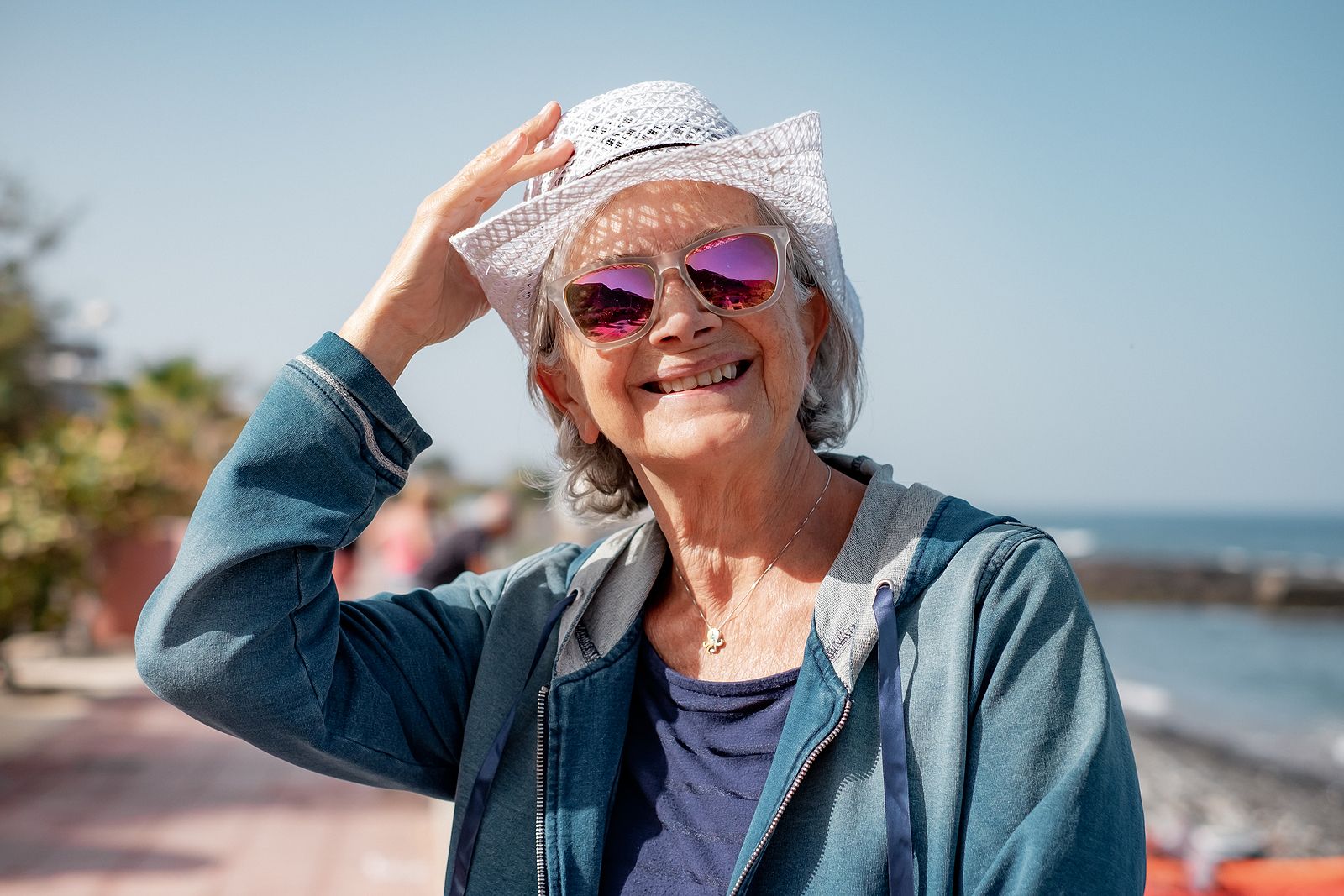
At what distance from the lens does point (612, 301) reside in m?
1.68

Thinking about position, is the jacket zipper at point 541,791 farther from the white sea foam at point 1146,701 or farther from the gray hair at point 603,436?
the white sea foam at point 1146,701

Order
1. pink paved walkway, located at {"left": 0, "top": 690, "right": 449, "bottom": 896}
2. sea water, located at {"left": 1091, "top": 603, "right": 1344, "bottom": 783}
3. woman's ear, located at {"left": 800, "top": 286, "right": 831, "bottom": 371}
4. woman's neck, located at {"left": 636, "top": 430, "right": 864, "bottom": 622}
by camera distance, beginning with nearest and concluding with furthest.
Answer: woman's neck, located at {"left": 636, "top": 430, "right": 864, "bottom": 622}
woman's ear, located at {"left": 800, "top": 286, "right": 831, "bottom": 371}
pink paved walkway, located at {"left": 0, "top": 690, "right": 449, "bottom": 896}
sea water, located at {"left": 1091, "top": 603, "right": 1344, "bottom": 783}

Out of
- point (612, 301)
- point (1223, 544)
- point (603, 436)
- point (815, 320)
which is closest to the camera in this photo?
point (612, 301)

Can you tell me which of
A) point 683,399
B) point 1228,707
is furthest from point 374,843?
point 1228,707

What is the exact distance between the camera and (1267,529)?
277 ft

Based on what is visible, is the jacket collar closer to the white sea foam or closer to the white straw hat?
the white straw hat

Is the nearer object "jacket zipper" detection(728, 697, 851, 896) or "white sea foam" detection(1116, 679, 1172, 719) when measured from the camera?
"jacket zipper" detection(728, 697, 851, 896)

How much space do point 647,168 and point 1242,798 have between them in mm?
10835

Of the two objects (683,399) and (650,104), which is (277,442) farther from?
(650,104)

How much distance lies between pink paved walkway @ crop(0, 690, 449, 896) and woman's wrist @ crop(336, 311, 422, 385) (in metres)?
3.26

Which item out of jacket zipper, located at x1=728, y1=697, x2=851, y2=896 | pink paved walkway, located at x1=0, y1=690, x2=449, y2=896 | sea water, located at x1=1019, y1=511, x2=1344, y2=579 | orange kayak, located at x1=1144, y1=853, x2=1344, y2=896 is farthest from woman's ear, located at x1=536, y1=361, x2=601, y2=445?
sea water, located at x1=1019, y1=511, x2=1344, y2=579

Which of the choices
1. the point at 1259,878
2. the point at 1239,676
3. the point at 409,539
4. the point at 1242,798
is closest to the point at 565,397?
the point at 1259,878

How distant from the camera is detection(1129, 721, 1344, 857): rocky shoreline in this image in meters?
8.88

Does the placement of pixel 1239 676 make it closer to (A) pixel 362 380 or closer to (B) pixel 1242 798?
(B) pixel 1242 798
